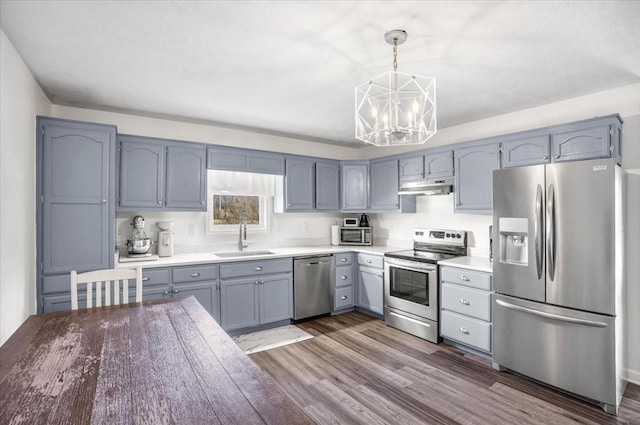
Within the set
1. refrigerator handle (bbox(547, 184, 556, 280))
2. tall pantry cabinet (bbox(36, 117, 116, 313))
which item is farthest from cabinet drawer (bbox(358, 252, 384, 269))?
tall pantry cabinet (bbox(36, 117, 116, 313))

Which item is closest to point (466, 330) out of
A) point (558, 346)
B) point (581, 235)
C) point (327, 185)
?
point (558, 346)

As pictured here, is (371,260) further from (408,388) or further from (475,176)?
(408,388)

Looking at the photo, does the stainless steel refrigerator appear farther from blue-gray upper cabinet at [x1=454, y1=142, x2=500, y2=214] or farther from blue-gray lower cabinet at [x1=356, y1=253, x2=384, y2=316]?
blue-gray lower cabinet at [x1=356, y1=253, x2=384, y2=316]

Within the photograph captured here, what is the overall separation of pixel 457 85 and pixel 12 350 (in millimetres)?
3267

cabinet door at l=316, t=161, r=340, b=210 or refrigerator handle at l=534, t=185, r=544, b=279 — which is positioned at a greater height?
cabinet door at l=316, t=161, r=340, b=210

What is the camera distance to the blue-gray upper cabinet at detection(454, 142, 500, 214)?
329cm

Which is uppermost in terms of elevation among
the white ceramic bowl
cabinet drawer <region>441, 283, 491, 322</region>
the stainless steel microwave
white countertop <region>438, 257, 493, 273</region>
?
the white ceramic bowl

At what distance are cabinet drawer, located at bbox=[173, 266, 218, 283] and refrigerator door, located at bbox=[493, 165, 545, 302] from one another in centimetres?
272

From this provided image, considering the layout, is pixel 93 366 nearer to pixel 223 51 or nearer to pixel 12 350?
pixel 12 350

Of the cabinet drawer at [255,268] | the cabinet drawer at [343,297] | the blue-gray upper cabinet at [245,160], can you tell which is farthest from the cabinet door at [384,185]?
the cabinet drawer at [255,268]

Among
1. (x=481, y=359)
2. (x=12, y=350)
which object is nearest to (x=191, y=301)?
(x=12, y=350)

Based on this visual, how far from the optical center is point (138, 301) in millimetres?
2141

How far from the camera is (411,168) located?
162 inches

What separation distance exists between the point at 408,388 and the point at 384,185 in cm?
259
